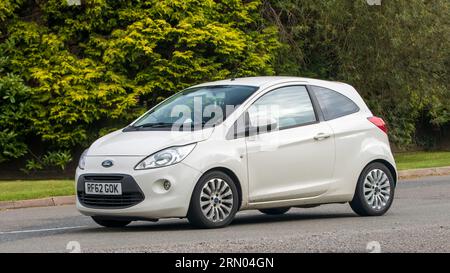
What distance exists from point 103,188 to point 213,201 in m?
1.21

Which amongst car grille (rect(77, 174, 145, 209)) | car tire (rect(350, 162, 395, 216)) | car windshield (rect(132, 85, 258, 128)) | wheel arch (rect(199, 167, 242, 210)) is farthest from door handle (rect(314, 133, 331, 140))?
car grille (rect(77, 174, 145, 209))

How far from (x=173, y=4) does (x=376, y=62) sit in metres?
5.86

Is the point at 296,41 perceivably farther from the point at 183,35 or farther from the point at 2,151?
the point at 2,151

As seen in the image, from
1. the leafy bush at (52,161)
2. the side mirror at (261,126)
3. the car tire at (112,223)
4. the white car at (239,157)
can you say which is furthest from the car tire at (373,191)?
the leafy bush at (52,161)

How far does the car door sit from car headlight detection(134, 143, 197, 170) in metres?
0.92

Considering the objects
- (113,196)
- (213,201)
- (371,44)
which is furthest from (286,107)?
(371,44)

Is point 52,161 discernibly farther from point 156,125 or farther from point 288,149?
point 288,149

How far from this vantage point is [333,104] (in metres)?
12.4

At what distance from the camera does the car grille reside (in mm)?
10562

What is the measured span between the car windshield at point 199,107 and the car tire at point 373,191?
1871 mm
